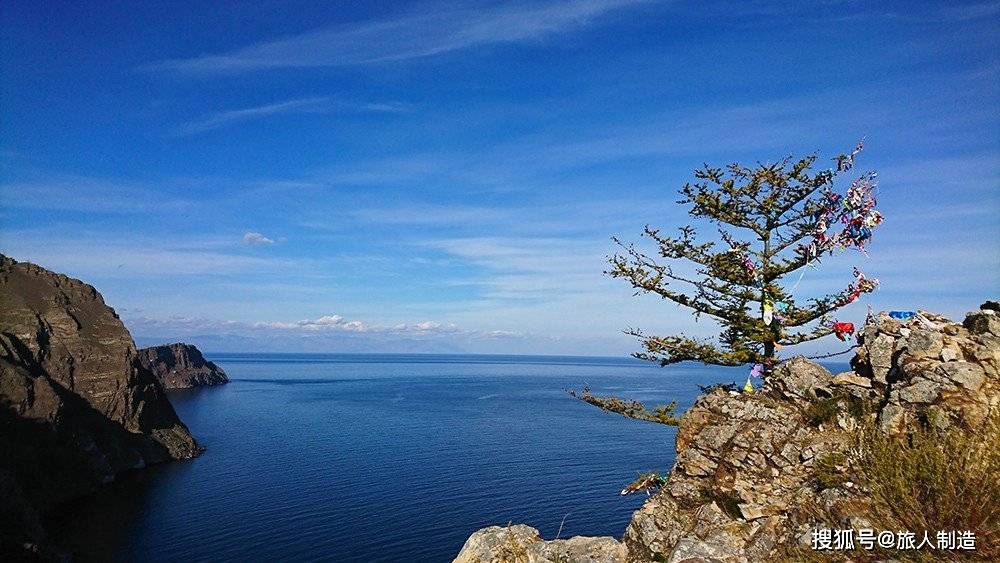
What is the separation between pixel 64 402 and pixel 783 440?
→ 90.8 m

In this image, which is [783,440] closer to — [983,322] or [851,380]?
[851,380]

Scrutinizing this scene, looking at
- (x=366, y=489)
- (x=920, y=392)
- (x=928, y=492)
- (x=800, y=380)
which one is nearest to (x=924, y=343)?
(x=920, y=392)

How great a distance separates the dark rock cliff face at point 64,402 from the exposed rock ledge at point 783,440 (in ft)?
154

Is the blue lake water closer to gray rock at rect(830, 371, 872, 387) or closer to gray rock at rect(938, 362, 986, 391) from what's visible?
gray rock at rect(830, 371, 872, 387)

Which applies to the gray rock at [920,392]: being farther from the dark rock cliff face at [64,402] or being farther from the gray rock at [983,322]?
the dark rock cliff face at [64,402]

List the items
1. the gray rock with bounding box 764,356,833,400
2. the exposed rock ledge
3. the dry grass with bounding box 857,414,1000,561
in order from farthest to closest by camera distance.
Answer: the gray rock with bounding box 764,356,833,400, the exposed rock ledge, the dry grass with bounding box 857,414,1000,561

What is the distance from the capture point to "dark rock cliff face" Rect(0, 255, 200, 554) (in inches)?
2398

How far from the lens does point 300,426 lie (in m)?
106

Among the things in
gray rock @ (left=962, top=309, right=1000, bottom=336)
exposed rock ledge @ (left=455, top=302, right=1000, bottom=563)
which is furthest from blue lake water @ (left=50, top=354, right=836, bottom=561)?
gray rock @ (left=962, top=309, right=1000, bottom=336)

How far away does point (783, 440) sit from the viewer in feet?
53.1

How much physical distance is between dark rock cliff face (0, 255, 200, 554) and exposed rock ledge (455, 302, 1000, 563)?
4686 cm

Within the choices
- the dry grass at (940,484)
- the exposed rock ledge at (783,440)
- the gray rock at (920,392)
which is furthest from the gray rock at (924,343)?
the dry grass at (940,484)

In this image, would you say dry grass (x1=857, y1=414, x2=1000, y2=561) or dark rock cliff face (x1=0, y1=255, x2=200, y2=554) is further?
dark rock cliff face (x1=0, y1=255, x2=200, y2=554)

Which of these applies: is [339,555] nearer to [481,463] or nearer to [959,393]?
[481,463]
